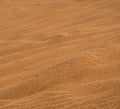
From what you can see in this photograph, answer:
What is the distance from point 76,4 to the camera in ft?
18.1

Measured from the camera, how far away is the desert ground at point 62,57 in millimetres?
1910

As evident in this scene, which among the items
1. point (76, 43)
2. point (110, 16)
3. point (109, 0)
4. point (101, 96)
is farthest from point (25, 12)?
point (101, 96)

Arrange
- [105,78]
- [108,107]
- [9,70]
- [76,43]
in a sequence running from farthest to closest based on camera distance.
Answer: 1. [76,43]
2. [9,70]
3. [105,78]
4. [108,107]

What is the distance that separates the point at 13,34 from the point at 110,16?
126 cm

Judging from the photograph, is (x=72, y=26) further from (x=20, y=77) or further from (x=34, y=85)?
(x=34, y=85)

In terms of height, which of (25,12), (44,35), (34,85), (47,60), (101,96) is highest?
(101,96)

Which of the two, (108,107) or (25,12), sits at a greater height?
(108,107)

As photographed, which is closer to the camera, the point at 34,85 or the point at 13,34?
the point at 34,85

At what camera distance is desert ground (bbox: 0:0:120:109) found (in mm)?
1910

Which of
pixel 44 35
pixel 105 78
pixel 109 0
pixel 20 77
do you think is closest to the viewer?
pixel 105 78

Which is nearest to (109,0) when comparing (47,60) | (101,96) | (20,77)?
(47,60)

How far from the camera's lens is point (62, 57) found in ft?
9.40

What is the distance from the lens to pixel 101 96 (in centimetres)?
179

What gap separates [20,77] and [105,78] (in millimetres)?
705
